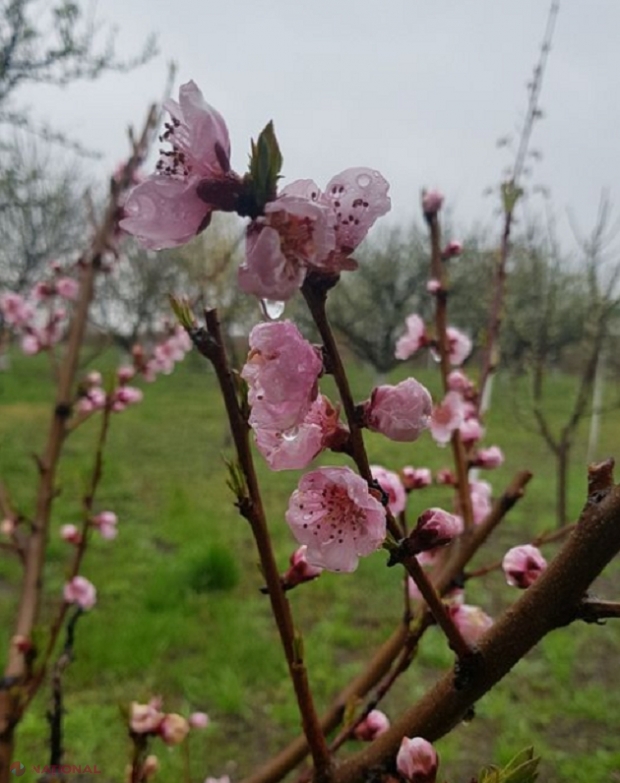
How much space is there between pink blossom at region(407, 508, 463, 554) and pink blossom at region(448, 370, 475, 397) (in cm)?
92

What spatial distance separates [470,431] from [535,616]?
2.88ft

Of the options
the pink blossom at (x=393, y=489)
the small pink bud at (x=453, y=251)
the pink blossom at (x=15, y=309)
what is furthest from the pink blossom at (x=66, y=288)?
the pink blossom at (x=393, y=489)

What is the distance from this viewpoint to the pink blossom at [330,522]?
0.44 meters

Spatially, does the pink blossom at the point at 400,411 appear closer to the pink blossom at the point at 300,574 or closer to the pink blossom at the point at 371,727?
the pink blossom at the point at 300,574

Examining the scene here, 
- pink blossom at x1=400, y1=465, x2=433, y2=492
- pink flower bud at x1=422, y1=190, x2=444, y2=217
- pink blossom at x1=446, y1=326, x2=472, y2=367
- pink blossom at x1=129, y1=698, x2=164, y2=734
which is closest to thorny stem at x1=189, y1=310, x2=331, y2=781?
pink blossom at x1=129, y1=698, x2=164, y2=734

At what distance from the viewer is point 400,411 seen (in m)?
0.45

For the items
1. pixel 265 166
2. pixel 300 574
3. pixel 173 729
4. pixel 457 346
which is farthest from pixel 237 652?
pixel 265 166

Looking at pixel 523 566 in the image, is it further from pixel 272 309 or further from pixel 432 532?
pixel 272 309

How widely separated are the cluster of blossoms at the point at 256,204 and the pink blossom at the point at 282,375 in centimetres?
4

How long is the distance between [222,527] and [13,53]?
3.72 m

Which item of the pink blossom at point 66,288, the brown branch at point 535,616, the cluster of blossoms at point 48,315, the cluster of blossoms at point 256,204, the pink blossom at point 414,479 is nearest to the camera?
the cluster of blossoms at point 256,204

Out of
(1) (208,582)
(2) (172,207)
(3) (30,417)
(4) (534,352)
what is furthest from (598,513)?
(3) (30,417)

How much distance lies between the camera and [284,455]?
414 mm

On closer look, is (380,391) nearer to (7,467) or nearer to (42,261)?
(7,467)
